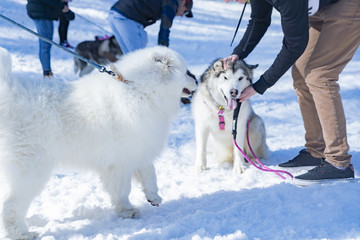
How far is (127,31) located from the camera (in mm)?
4289

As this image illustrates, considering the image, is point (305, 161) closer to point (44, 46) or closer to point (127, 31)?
point (127, 31)

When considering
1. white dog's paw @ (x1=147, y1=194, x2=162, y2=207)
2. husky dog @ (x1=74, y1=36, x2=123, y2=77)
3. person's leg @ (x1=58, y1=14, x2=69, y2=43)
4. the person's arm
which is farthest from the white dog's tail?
person's leg @ (x1=58, y1=14, x2=69, y2=43)

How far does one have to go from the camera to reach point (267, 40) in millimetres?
11641

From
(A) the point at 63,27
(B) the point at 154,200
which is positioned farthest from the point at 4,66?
(A) the point at 63,27

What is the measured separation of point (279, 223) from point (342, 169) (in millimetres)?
1029

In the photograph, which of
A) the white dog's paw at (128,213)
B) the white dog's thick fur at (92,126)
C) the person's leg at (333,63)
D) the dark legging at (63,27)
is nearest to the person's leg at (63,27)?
the dark legging at (63,27)

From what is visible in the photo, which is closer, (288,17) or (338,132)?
(288,17)

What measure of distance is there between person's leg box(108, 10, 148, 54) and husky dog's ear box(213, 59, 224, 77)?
1256mm

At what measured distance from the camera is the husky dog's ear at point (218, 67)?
3.62 m

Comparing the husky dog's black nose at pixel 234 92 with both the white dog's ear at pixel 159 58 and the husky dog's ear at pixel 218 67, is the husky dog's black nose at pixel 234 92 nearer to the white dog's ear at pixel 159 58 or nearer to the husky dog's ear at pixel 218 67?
the husky dog's ear at pixel 218 67

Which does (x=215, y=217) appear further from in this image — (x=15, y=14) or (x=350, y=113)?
(x=15, y=14)

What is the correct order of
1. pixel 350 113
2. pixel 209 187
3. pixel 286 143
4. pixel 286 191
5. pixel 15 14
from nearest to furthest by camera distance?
pixel 286 191 < pixel 209 187 < pixel 286 143 < pixel 350 113 < pixel 15 14

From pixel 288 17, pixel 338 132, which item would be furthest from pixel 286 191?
pixel 288 17

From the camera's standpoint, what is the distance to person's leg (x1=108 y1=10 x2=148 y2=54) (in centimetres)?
428
